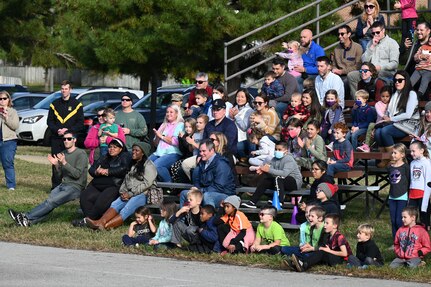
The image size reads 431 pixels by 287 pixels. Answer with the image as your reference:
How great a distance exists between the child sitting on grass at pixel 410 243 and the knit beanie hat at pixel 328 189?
69.3 inches

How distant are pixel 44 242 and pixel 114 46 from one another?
1555 cm

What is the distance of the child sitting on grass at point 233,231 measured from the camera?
45.2 ft

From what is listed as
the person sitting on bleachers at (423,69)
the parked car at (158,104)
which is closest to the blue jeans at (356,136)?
the person sitting on bleachers at (423,69)

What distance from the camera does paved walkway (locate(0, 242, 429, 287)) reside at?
11.7 m

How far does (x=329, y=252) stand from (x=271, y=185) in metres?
2.94

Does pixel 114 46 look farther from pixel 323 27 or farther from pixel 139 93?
pixel 139 93

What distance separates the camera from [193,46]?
29.4m

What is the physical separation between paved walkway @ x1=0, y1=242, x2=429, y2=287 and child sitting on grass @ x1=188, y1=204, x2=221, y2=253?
1.82ft

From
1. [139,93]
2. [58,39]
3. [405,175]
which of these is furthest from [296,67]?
[58,39]

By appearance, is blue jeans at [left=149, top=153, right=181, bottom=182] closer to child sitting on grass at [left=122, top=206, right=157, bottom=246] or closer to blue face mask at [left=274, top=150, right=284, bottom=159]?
blue face mask at [left=274, top=150, right=284, bottom=159]

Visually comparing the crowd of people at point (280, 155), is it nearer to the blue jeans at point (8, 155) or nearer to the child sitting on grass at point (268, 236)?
the child sitting on grass at point (268, 236)

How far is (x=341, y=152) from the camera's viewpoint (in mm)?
15906

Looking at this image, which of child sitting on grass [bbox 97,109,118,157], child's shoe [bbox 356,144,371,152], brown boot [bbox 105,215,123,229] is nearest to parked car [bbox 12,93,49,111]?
child sitting on grass [bbox 97,109,118,157]

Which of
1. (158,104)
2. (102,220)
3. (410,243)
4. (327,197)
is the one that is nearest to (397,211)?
(327,197)
